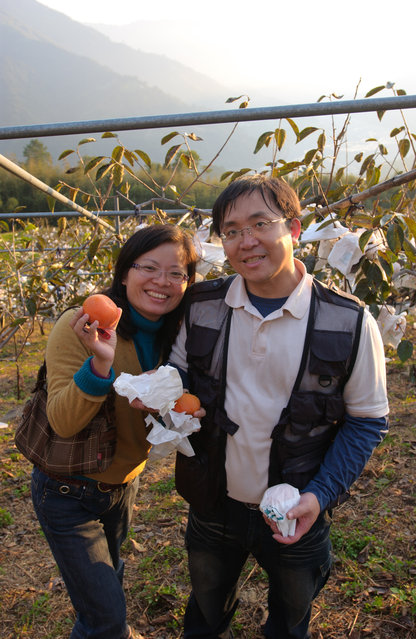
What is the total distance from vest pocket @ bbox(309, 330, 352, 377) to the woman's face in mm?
427

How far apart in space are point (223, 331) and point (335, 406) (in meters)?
0.35

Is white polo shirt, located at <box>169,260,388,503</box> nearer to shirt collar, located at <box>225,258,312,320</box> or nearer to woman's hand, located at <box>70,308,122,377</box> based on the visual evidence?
shirt collar, located at <box>225,258,312,320</box>

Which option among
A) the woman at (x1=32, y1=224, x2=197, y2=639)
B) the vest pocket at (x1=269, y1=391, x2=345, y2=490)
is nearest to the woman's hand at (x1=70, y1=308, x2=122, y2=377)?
the woman at (x1=32, y1=224, x2=197, y2=639)

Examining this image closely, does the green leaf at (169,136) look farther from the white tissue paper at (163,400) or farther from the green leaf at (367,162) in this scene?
the white tissue paper at (163,400)

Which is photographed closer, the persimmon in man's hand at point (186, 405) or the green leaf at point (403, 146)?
the persimmon in man's hand at point (186, 405)

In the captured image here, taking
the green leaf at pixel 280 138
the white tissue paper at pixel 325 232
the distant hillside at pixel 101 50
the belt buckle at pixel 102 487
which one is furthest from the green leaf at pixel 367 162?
the distant hillside at pixel 101 50

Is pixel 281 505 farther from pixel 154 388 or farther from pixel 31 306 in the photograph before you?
pixel 31 306

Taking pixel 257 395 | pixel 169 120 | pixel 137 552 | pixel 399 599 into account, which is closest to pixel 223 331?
pixel 257 395

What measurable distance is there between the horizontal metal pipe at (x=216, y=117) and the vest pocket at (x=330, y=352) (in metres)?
0.63

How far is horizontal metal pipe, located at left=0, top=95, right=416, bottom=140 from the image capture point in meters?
1.27

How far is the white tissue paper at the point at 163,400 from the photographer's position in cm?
114

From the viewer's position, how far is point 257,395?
121 centimetres

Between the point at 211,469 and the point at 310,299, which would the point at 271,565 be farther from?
the point at 310,299

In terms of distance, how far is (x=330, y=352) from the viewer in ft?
3.73
